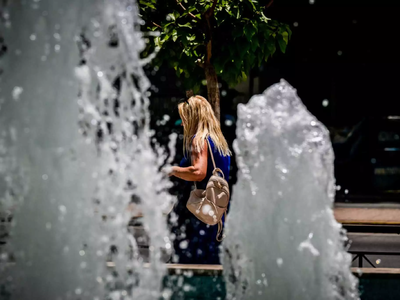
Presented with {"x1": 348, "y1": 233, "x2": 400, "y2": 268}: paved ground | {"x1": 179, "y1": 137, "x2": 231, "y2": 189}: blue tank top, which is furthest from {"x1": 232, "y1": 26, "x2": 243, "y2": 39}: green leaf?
{"x1": 348, "y1": 233, "x2": 400, "y2": 268}: paved ground

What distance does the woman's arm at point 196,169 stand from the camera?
4.57m

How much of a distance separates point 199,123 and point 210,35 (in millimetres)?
1259

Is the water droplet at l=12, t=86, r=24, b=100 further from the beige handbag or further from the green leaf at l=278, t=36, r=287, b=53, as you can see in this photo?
the green leaf at l=278, t=36, r=287, b=53

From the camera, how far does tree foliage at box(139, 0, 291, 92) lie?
18.0 feet

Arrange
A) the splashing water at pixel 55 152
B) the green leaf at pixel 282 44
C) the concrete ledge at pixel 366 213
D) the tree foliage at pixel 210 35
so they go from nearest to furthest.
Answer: the splashing water at pixel 55 152, the tree foliage at pixel 210 35, the green leaf at pixel 282 44, the concrete ledge at pixel 366 213

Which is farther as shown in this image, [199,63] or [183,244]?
[199,63]

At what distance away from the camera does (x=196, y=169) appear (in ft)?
15.0

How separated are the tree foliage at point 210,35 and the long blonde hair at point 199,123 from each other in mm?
779

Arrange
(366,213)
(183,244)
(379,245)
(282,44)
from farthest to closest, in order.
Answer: (366,213)
(379,245)
(282,44)
(183,244)

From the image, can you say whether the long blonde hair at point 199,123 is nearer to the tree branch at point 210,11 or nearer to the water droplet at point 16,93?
the tree branch at point 210,11

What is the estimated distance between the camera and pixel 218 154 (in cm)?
471

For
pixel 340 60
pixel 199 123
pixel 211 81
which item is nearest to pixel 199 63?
pixel 211 81

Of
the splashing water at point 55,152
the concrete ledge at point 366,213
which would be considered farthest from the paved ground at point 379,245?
the splashing water at point 55,152

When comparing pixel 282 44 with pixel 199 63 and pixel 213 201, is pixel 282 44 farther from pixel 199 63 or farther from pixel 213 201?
pixel 213 201
